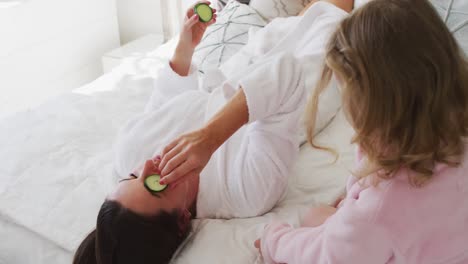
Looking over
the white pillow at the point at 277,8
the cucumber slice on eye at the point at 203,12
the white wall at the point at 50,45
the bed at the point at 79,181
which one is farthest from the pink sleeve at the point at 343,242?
the white wall at the point at 50,45

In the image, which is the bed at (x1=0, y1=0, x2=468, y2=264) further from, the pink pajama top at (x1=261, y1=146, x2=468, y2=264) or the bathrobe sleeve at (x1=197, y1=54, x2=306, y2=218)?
the pink pajama top at (x1=261, y1=146, x2=468, y2=264)

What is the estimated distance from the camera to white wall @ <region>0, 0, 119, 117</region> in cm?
225

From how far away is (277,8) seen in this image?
6.12 feet

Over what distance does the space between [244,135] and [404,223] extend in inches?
19.9

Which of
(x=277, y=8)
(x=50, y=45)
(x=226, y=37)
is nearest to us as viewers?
Result: (x=226, y=37)

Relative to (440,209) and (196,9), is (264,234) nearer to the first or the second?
(440,209)

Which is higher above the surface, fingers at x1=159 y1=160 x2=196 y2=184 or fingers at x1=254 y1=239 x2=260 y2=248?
fingers at x1=159 y1=160 x2=196 y2=184

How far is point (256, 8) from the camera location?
1870 millimetres

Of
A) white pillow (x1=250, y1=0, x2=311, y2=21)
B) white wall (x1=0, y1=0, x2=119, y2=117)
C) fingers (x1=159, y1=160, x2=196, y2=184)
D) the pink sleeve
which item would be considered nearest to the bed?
the pink sleeve

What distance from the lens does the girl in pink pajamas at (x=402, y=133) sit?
662mm

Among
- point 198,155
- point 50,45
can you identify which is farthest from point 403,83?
point 50,45

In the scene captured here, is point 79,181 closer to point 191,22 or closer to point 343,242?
point 191,22

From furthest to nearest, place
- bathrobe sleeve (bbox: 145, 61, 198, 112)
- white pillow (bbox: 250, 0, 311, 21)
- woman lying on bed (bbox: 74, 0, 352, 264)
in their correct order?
white pillow (bbox: 250, 0, 311, 21) < bathrobe sleeve (bbox: 145, 61, 198, 112) < woman lying on bed (bbox: 74, 0, 352, 264)

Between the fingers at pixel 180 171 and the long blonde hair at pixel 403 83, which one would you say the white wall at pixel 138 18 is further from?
the long blonde hair at pixel 403 83
